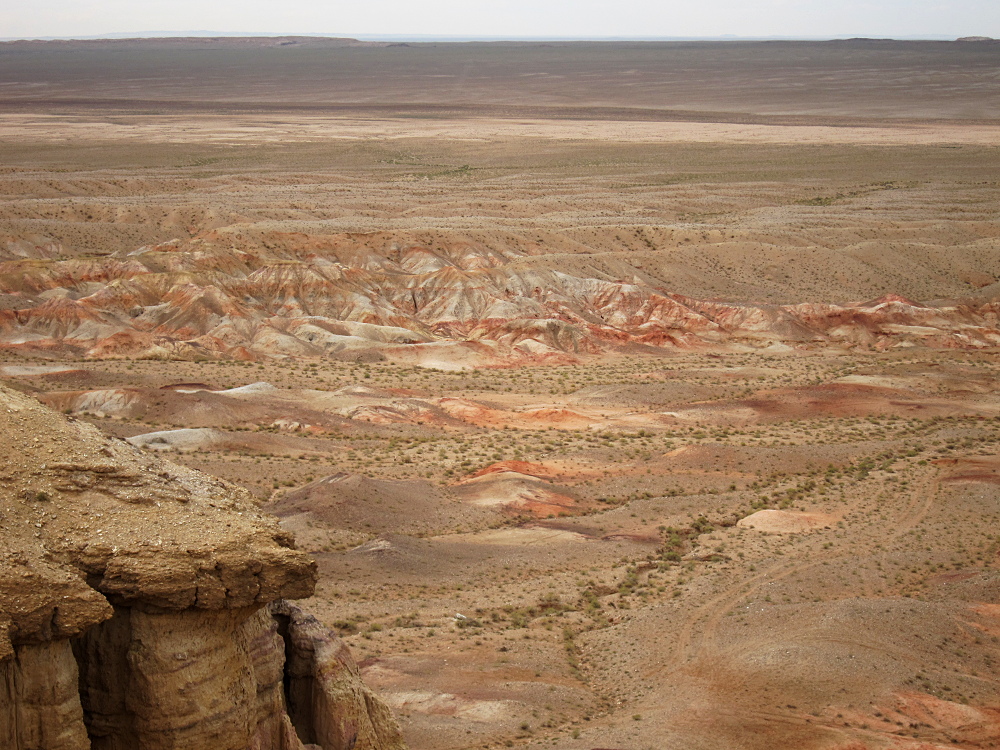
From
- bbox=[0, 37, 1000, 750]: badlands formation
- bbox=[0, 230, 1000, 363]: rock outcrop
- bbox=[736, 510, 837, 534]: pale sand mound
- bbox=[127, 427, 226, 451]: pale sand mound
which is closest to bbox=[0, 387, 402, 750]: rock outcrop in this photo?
bbox=[0, 37, 1000, 750]: badlands formation

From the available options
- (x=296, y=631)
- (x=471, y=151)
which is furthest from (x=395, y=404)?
(x=471, y=151)

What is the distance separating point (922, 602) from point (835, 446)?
Answer: 1602 centimetres

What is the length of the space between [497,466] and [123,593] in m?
27.2

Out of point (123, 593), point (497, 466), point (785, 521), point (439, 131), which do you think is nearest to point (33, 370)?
point (497, 466)

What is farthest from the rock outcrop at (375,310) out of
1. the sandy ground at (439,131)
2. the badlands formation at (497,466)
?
the sandy ground at (439,131)

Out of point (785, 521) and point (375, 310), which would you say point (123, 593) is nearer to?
point (785, 521)

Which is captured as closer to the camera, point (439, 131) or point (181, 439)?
point (181, 439)

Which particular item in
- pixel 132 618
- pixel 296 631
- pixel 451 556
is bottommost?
pixel 451 556

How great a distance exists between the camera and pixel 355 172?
11838 centimetres

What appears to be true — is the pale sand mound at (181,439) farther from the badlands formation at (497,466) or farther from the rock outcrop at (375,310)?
the rock outcrop at (375,310)

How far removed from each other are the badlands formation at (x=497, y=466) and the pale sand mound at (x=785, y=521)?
0.16m

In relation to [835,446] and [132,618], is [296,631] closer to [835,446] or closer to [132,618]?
[132,618]

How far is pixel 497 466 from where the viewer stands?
3869 cm

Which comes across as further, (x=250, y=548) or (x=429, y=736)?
(x=429, y=736)
